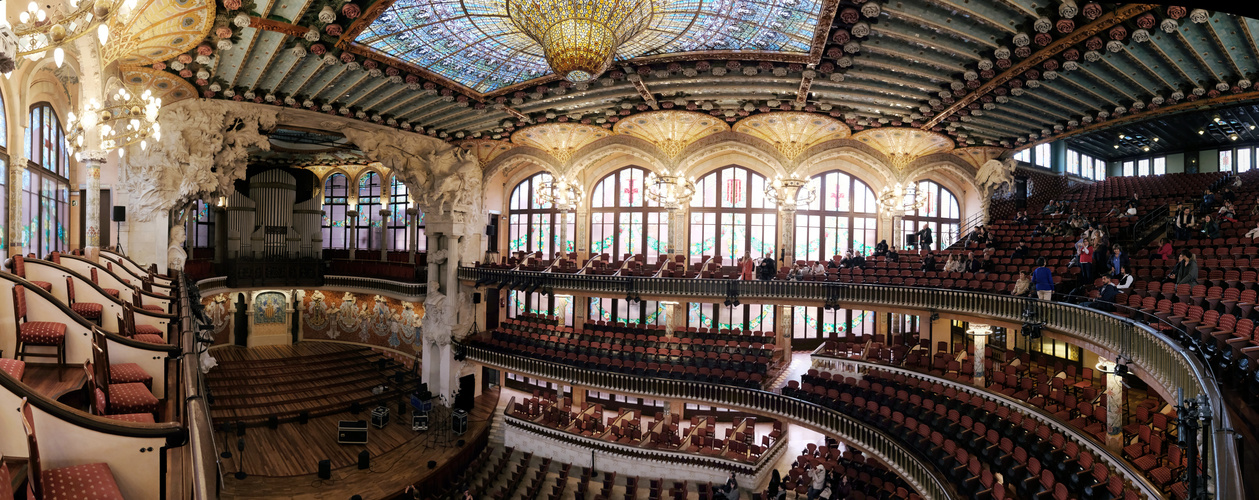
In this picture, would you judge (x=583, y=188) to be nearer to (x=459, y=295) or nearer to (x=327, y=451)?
(x=459, y=295)

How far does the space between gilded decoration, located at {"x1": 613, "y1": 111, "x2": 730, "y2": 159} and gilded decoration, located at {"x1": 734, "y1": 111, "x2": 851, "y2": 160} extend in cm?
105

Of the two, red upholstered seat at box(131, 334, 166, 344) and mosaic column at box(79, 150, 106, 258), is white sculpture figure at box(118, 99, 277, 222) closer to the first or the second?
mosaic column at box(79, 150, 106, 258)

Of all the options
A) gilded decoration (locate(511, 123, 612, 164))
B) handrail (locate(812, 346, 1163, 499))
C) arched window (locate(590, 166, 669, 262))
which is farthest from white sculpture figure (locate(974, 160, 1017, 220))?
gilded decoration (locate(511, 123, 612, 164))

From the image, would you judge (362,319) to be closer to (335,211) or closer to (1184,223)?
(335,211)

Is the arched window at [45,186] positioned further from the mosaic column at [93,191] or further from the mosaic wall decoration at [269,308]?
the mosaic wall decoration at [269,308]

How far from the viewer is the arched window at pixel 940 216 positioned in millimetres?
23630

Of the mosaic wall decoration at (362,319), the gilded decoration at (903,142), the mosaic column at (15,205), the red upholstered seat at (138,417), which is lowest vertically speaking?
the mosaic wall decoration at (362,319)

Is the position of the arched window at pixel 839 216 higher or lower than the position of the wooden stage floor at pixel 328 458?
higher

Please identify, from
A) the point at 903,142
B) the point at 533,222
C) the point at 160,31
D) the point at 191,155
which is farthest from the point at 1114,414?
the point at 191,155

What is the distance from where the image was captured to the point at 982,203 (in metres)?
21.5

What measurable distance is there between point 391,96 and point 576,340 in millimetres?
10345

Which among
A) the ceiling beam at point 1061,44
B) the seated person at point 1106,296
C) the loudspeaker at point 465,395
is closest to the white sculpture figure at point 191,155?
the loudspeaker at point 465,395

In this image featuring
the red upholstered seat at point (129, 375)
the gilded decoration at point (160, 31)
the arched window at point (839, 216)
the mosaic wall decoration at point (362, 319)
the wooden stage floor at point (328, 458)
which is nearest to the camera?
the red upholstered seat at point (129, 375)

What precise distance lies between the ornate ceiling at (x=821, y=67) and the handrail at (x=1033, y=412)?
6887mm
